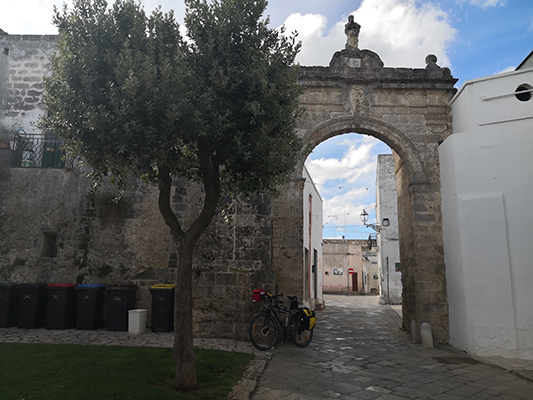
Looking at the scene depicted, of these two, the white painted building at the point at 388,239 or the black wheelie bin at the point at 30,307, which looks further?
the white painted building at the point at 388,239

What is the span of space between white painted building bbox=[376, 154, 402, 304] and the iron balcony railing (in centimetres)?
1295

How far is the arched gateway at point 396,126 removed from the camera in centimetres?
824

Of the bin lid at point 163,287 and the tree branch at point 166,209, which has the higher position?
the tree branch at point 166,209

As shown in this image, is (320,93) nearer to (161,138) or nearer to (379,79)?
(379,79)

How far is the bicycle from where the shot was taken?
6824 mm

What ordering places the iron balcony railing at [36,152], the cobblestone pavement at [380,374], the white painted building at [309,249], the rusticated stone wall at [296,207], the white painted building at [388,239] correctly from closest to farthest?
the cobblestone pavement at [380,374] → the rusticated stone wall at [296,207] → the iron balcony railing at [36,152] → the white painted building at [309,249] → the white painted building at [388,239]

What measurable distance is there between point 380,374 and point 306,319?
1.93m

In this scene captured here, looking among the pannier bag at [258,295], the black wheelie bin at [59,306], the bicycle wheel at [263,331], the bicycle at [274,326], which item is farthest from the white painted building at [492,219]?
the black wheelie bin at [59,306]

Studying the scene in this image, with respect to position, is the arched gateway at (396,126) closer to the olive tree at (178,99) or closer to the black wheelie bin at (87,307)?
the olive tree at (178,99)

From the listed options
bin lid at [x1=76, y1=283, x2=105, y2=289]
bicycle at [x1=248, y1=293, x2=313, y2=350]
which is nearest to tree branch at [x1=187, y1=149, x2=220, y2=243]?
bicycle at [x1=248, y1=293, x2=313, y2=350]

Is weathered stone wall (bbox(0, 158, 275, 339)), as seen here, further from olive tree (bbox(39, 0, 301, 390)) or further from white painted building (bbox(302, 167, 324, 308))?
white painted building (bbox(302, 167, 324, 308))

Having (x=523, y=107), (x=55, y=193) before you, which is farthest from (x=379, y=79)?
(x=55, y=193)

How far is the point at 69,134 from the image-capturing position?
14.9ft

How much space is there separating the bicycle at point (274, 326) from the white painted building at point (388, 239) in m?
10.8
